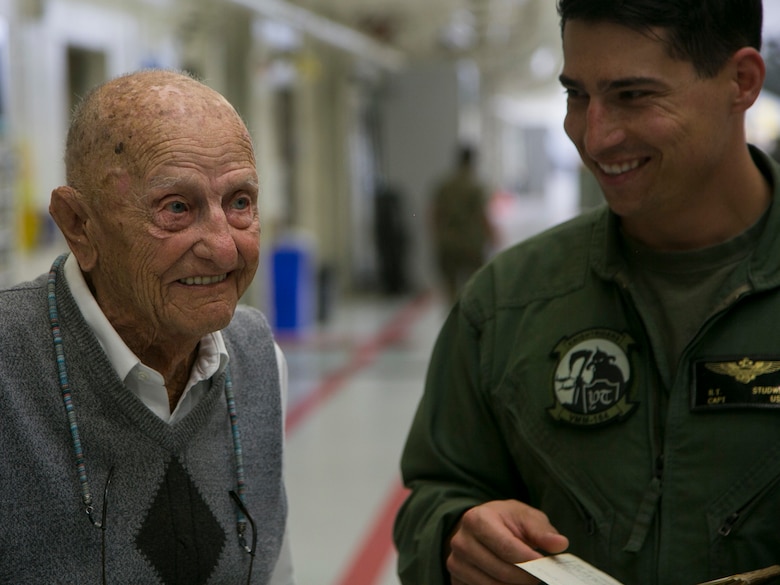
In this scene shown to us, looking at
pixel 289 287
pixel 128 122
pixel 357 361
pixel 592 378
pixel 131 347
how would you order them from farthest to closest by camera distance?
pixel 289 287 < pixel 357 361 < pixel 592 378 < pixel 131 347 < pixel 128 122

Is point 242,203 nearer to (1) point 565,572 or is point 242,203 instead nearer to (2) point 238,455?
(2) point 238,455

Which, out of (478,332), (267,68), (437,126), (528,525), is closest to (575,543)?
(528,525)

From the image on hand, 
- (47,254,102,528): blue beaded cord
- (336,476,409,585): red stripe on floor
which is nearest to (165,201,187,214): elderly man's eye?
(47,254,102,528): blue beaded cord

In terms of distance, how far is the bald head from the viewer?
4.21 feet

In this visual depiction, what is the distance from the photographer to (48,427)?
1312 mm

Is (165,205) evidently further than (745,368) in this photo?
No

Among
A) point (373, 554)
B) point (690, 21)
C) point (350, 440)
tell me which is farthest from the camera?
point (350, 440)

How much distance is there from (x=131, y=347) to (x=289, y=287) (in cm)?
845

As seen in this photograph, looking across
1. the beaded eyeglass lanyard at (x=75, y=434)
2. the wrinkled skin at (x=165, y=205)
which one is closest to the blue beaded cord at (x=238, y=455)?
the beaded eyeglass lanyard at (x=75, y=434)

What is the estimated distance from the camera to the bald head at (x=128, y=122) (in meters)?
1.28

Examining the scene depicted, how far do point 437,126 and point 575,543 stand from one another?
12.6 m

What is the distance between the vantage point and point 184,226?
1298mm

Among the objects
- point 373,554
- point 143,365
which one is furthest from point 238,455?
point 373,554

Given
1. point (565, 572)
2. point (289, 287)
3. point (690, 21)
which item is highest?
point (690, 21)
